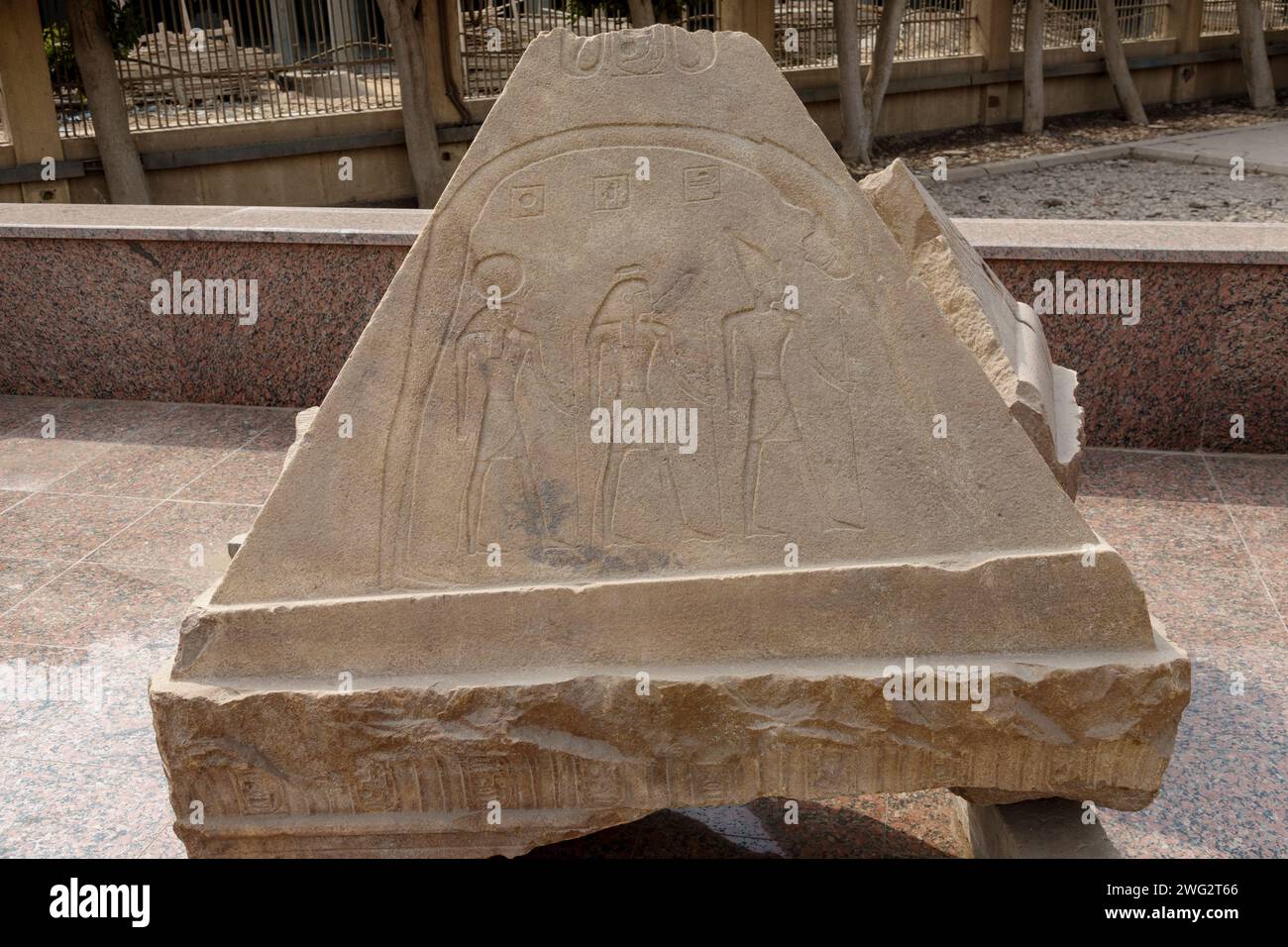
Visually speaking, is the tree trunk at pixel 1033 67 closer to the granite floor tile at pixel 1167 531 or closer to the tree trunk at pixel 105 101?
the tree trunk at pixel 105 101

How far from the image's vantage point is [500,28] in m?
11.4

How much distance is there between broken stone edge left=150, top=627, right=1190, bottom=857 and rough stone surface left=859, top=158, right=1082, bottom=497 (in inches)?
20.6

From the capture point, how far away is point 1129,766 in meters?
2.37

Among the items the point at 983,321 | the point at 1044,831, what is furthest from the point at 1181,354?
the point at 1044,831

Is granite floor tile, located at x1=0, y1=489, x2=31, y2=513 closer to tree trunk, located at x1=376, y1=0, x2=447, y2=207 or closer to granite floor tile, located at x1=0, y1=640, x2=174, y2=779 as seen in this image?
granite floor tile, located at x1=0, y1=640, x2=174, y2=779

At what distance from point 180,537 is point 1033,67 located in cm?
1100

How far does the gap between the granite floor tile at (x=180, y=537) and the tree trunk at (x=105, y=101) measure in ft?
19.8

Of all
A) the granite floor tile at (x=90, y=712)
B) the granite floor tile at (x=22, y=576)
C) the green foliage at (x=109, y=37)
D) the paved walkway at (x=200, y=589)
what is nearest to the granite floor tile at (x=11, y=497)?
the paved walkway at (x=200, y=589)

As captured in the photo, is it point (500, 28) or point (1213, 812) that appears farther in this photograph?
point (500, 28)

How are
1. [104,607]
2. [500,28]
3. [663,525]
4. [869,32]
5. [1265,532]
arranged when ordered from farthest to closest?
1. [869,32]
2. [500,28]
3. [1265,532]
4. [104,607]
5. [663,525]

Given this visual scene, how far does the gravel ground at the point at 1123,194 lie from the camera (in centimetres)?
993

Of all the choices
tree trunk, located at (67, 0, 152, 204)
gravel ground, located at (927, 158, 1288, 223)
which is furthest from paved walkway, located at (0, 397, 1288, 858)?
gravel ground, located at (927, 158, 1288, 223)

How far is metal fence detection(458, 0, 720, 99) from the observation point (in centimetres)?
1130

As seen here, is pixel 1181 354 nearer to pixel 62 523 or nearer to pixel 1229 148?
pixel 62 523
